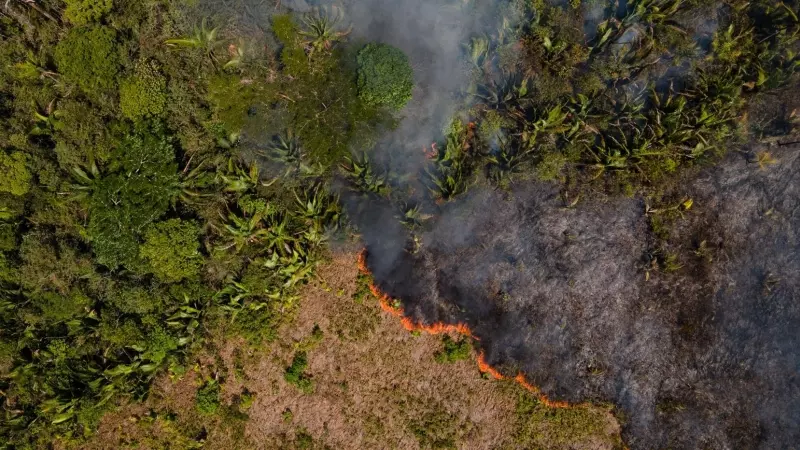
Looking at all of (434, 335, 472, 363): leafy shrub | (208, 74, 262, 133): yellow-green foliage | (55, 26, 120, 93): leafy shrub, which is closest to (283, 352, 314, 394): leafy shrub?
(434, 335, 472, 363): leafy shrub

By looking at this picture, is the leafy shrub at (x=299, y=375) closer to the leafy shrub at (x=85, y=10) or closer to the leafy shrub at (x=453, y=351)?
the leafy shrub at (x=453, y=351)

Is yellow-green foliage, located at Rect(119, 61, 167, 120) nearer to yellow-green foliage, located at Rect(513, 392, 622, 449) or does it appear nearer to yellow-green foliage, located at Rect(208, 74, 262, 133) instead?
yellow-green foliage, located at Rect(208, 74, 262, 133)

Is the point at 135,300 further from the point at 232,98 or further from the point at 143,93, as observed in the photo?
the point at 232,98

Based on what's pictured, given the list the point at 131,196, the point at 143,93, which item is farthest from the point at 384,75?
the point at 131,196

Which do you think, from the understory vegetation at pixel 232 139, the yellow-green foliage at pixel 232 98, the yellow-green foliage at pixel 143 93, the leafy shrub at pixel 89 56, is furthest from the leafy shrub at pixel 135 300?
the leafy shrub at pixel 89 56

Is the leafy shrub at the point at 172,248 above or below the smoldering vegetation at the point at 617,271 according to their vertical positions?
below

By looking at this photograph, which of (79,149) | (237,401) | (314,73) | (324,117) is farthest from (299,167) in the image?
(237,401)

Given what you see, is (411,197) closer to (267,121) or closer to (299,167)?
(299,167)
